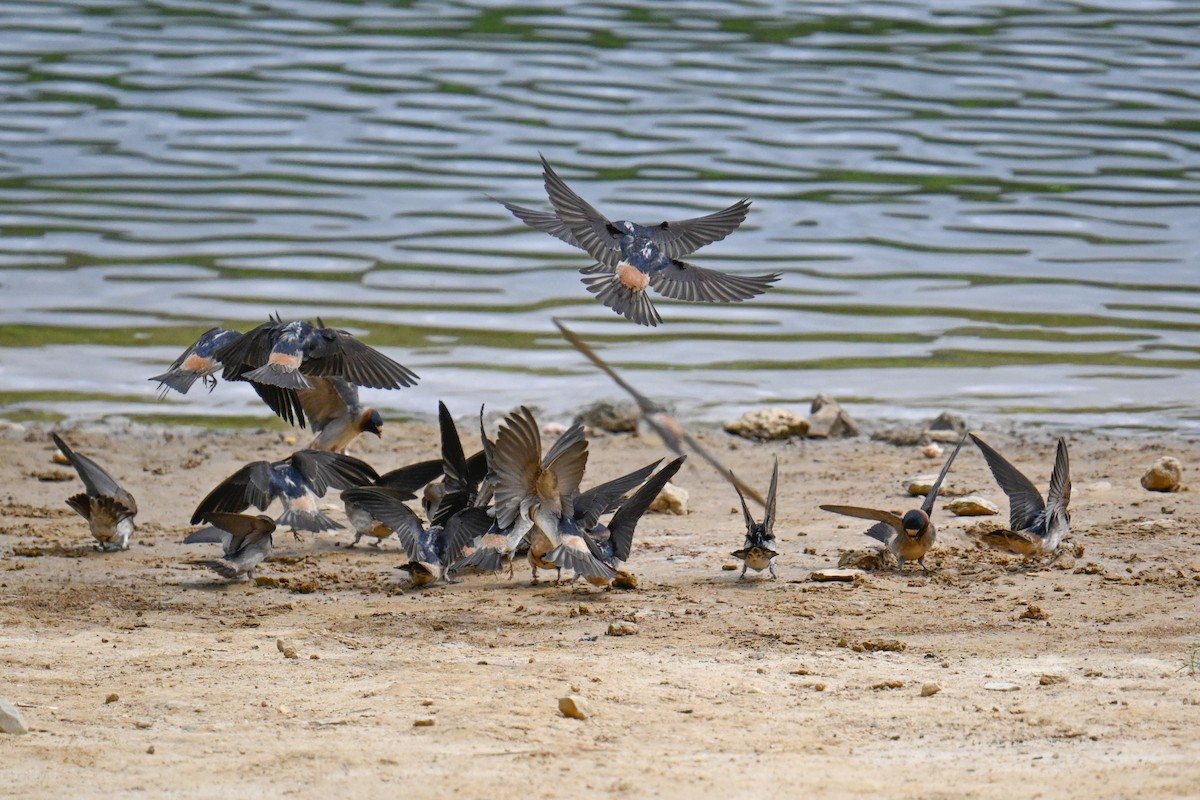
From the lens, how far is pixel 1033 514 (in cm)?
804

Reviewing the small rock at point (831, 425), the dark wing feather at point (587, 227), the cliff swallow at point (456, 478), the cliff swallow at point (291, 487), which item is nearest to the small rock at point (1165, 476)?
the small rock at point (831, 425)

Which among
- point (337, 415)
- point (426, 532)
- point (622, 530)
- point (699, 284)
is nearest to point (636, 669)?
point (622, 530)

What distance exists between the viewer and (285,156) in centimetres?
1975

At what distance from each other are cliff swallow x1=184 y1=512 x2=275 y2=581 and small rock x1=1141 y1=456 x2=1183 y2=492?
15.3 feet

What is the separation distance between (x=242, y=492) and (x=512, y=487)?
5.27 ft

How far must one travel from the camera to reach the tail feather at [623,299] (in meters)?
7.67

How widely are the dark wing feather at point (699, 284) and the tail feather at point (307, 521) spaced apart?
196 cm

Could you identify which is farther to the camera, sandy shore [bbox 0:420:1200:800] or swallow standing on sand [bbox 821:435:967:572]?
swallow standing on sand [bbox 821:435:967:572]

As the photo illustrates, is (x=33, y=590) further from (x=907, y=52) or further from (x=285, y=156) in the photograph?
(x=907, y=52)

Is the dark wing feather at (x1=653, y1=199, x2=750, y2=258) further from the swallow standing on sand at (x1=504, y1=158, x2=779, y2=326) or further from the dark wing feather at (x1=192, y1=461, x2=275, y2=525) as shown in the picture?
the dark wing feather at (x1=192, y1=461, x2=275, y2=525)

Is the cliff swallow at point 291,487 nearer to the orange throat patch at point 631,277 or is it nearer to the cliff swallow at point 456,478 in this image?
the cliff swallow at point 456,478

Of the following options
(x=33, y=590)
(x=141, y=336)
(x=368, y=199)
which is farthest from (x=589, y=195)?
(x=33, y=590)

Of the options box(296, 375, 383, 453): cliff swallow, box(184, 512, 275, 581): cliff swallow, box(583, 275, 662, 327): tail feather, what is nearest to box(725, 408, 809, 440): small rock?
box(296, 375, 383, 453): cliff swallow

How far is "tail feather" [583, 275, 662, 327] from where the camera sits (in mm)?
7668
